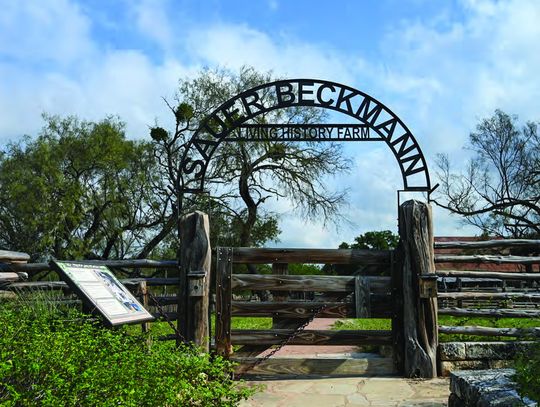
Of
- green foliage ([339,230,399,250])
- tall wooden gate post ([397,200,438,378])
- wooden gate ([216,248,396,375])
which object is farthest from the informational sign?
green foliage ([339,230,399,250])

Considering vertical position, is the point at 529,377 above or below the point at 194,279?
below

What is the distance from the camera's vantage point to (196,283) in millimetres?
6879

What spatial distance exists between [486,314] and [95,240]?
79.1 feet

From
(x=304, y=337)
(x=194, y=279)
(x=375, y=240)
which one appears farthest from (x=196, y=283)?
(x=375, y=240)

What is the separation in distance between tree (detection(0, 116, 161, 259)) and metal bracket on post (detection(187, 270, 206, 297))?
2121 centimetres

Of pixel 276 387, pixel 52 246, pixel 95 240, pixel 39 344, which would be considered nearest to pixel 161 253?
pixel 95 240

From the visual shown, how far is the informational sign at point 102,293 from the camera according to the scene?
446cm

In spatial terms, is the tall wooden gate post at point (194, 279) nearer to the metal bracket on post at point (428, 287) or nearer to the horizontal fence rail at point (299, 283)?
the horizontal fence rail at point (299, 283)

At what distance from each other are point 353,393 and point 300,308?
1.25m

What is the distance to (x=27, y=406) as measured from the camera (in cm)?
311

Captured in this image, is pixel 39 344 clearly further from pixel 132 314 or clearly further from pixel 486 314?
pixel 486 314

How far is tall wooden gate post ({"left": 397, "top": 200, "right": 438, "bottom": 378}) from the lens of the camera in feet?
22.9

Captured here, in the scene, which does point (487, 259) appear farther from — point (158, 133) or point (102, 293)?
point (158, 133)

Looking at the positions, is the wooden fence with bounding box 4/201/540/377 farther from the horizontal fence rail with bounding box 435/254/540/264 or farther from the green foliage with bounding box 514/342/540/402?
the green foliage with bounding box 514/342/540/402
